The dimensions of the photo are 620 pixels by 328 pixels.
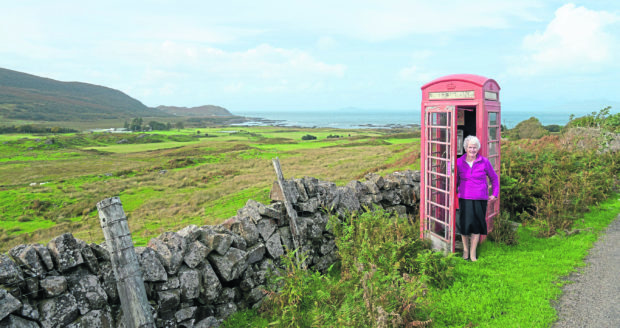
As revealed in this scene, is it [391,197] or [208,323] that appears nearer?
[208,323]

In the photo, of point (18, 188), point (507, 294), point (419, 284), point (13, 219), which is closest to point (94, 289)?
point (419, 284)

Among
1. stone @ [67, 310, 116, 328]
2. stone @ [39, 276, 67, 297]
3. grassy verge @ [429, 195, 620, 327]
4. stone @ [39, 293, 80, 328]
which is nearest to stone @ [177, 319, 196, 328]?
stone @ [67, 310, 116, 328]

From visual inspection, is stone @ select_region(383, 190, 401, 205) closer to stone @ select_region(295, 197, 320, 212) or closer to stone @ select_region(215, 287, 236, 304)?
stone @ select_region(295, 197, 320, 212)

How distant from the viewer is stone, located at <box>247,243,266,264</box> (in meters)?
5.59

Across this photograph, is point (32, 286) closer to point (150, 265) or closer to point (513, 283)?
point (150, 265)

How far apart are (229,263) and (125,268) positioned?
1.49 metres

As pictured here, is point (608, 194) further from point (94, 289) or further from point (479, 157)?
point (94, 289)

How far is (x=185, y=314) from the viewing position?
466 cm

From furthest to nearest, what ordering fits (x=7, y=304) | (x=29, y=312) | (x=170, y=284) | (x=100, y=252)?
1. (x=170, y=284)
2. (x=100, y=252)
3. (x=29, y=312)
4. (x=7, y=304)

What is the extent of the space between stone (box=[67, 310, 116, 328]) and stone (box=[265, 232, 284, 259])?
2537mm

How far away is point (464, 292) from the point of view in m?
5.41

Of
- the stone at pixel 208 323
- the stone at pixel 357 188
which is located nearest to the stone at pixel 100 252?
the stone at pixel 208 323

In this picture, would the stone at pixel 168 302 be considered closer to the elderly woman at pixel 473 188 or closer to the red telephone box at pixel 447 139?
the red telephone box at pixel 447 139

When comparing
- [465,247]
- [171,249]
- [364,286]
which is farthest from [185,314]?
[465,247]
